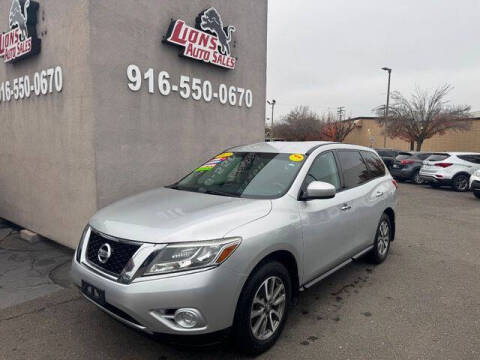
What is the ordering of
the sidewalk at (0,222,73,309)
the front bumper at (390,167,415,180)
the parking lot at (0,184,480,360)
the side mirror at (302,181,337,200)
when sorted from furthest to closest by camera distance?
the front bumper at (390,167,415,180)
the sidewalk at (0,222,73,309)
the side mirror at (302,181,337,200)
the parking lot at (0,184,480,360)

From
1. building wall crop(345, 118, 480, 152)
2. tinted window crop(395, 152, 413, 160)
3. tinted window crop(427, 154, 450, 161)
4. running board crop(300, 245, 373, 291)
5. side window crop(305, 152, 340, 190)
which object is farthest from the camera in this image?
building wall crop(345, 118, 480, 152)

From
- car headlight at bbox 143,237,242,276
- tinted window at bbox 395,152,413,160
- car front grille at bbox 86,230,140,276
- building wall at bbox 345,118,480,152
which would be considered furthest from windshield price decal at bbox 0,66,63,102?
building wall at bbox 345,118,480,152

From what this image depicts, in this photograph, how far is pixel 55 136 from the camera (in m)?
5.28

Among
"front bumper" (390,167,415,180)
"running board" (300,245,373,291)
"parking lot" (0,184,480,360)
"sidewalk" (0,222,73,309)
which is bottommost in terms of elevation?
"sidewalk" (0,222,73,309)

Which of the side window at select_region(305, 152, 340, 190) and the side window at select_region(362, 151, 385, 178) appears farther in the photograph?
the side window at select_region(362, 151, 385, 178)

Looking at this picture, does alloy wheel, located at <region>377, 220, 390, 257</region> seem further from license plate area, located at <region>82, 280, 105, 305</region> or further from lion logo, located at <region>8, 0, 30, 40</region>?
lion logo, located at <region>8, 0, 30, 40</region>

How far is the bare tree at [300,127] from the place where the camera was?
45750 mm

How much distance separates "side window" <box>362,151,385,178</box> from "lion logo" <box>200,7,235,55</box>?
3.18 metres

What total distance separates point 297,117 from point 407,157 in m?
34.5

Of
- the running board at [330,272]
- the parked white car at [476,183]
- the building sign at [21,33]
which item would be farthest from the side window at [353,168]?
the parked white car at [476,183]

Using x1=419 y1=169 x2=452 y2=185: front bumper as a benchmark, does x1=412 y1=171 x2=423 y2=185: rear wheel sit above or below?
below

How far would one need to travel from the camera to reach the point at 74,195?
5047mm

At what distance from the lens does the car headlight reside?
2.34 meters

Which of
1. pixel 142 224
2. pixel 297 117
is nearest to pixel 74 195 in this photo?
pixel 142 224
